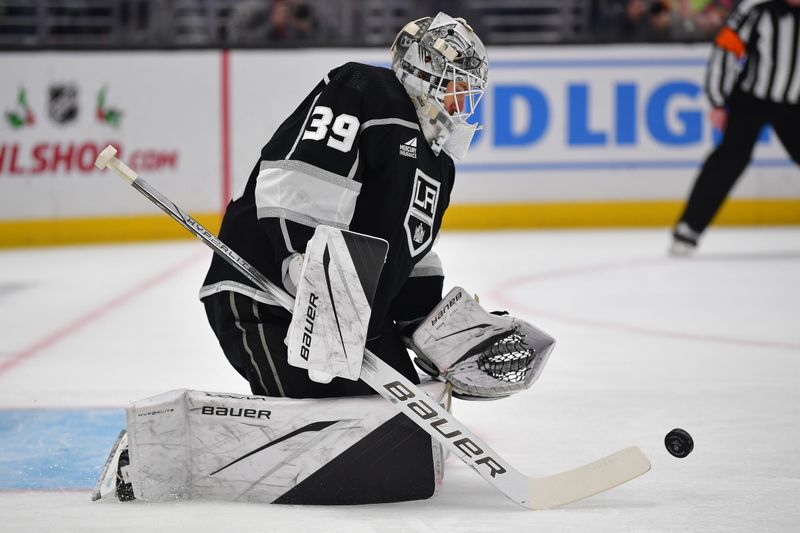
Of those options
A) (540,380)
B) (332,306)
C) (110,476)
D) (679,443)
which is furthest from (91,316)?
(679,443)

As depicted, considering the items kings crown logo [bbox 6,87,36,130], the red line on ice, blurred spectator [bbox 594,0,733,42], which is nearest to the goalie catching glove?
the red line on ice

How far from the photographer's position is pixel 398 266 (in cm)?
232

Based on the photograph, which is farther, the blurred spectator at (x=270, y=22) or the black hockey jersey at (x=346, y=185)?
the blurred spectator at (x=270, y=22)

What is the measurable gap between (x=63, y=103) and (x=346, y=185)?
4.59m

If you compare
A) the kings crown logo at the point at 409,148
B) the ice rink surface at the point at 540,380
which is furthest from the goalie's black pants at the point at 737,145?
the kings crown logo at the point at 409,148

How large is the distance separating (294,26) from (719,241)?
2.60 metres

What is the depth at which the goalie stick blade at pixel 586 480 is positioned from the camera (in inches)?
87.0

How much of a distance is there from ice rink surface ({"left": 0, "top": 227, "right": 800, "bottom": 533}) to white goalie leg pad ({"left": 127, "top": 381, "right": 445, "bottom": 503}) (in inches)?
1.8

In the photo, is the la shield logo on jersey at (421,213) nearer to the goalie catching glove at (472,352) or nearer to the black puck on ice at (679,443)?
the goalie catching glove at (472,352)

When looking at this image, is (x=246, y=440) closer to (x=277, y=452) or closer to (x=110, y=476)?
(x=277, y=452)

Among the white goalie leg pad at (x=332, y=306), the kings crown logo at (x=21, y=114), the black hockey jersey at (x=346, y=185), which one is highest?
the black hockey jersey at (x=346, y=185)

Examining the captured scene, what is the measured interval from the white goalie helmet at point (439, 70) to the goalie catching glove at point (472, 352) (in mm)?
346

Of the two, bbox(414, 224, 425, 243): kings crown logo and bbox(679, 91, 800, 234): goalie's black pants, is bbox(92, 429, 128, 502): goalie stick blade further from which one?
bbox(679, 91, 800, 234): goalie's black pants

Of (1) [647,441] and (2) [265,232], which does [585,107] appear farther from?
(2) [265,232]
